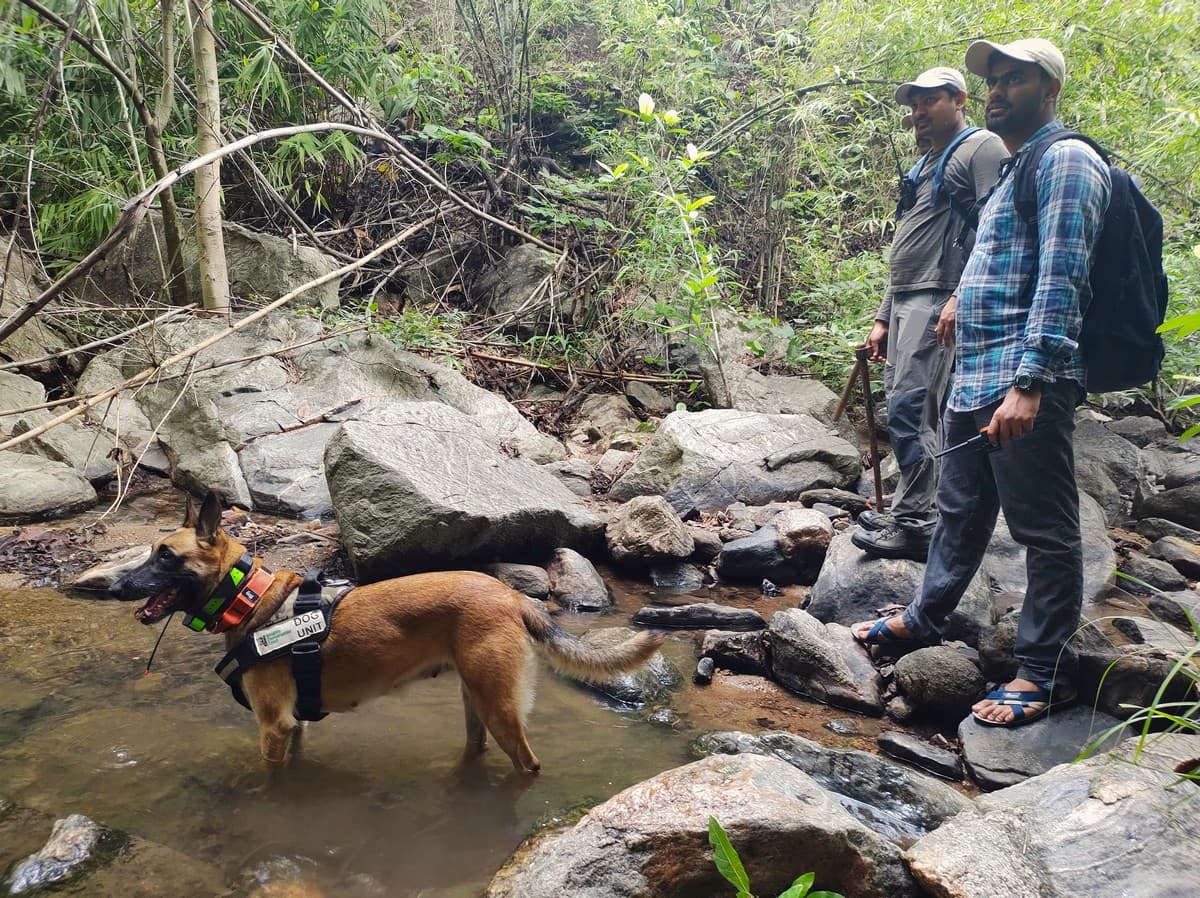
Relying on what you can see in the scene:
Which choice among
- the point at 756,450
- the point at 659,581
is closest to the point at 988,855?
the point at 659,581

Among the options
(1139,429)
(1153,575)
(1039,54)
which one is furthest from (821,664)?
(1139,429)

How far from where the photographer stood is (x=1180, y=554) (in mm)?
5770

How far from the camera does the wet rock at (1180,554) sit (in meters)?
5.64

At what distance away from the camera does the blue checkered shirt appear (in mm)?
2971

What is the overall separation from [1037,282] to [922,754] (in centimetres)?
206

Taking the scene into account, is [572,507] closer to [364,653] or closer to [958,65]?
→ [364,653]

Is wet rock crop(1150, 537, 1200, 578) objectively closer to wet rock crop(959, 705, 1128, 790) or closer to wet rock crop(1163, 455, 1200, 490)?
wet rock crop(1163, 455, 1200, 490)

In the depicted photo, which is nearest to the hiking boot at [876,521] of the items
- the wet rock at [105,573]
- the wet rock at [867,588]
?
the wet rock at [867,588]

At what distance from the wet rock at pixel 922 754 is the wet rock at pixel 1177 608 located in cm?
226

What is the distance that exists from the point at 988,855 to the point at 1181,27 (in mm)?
7894

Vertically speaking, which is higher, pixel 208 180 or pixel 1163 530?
→ pixel 208 180

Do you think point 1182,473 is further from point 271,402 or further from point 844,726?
point 271,402

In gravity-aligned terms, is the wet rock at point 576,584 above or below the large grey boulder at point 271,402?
below

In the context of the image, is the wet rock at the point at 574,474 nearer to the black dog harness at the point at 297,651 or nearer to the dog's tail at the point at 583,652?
the dog's tail at the point at 583,652
